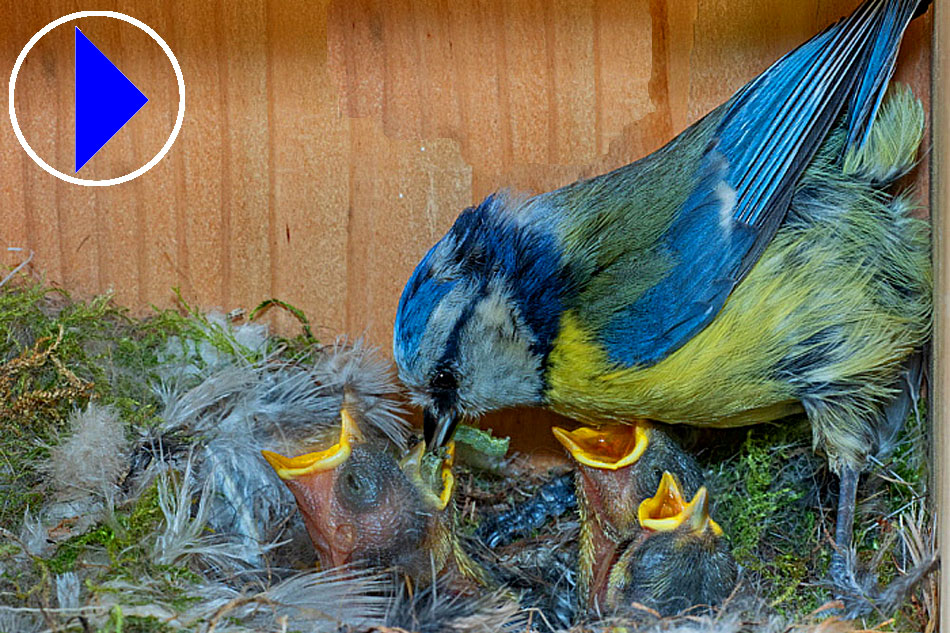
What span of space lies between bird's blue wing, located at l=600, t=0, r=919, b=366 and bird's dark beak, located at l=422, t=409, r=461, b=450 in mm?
241

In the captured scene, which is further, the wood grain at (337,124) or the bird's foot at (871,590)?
the wood grain at (337,124)

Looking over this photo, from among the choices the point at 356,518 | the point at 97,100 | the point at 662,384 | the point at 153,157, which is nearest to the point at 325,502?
the point at 356,518

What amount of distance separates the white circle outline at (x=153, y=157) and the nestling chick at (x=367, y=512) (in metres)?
0.59

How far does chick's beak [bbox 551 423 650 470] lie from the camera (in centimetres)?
125

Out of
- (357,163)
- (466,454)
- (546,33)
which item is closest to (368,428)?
(466,454)

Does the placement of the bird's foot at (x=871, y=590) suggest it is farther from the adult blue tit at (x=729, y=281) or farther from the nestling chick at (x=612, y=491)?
the nestling chick at (x=612, y=491)

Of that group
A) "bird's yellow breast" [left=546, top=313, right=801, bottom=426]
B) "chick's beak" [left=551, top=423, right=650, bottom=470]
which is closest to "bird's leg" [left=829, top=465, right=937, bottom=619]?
"bird's yellow breast" [left=546, top=313, right=801, bottom=426]

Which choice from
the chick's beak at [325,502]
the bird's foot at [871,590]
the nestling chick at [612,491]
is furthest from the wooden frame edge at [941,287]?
the chick's beak at [325,502]

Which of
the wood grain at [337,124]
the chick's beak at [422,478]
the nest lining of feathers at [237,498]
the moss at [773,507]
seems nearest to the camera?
the nest lining of feathers at [237,498]

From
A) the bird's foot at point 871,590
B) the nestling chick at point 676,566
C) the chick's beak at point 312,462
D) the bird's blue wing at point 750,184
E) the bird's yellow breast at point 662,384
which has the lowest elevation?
the bird's foot at point 871,590

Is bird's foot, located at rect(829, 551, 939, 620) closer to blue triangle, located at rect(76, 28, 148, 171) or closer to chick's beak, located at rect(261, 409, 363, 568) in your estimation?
chick's beak, located at rect(261, 409, 363, 568)

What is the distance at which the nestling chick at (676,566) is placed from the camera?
3.67 ft

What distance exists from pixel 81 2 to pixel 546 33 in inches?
27.5

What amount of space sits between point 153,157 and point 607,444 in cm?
82
